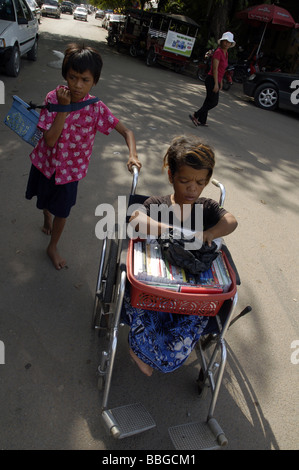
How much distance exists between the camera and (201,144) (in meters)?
1.91

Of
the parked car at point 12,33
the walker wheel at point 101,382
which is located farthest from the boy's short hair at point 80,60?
the parked car at point 12,33

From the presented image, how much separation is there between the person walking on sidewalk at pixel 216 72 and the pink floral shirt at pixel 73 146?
4.40 meters

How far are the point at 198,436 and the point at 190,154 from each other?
1.45 m

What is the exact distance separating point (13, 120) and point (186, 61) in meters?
12.1

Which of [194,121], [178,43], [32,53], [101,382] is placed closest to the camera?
[101,382]

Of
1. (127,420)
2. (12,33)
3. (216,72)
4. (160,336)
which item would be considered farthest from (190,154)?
(12,33)

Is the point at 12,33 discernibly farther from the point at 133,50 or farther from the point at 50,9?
the point at 50,9

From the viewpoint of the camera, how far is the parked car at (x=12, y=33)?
6598 millimetres

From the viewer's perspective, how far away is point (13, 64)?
7.16m

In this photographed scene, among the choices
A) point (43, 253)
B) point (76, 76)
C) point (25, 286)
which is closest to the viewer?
point (76, 76)

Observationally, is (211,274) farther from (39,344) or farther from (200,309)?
(39,344)

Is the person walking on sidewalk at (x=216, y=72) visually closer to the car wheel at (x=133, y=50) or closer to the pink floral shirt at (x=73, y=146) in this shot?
the pink floral shirt at (x=73, y=146)

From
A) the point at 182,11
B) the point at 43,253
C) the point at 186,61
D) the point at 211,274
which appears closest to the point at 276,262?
the point at 211,274

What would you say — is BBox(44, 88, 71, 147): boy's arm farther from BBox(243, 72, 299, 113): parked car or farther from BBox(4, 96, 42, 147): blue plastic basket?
BBox(243, 72, 299, 113): parked car
